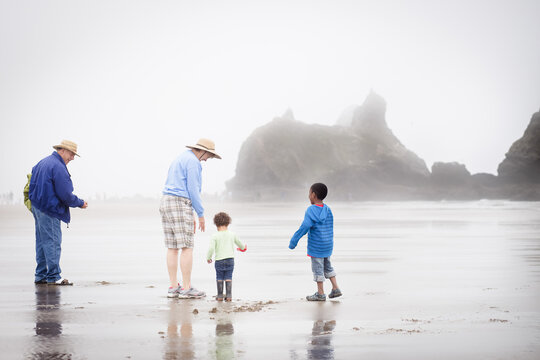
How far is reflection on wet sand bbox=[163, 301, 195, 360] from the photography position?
5.69 meters

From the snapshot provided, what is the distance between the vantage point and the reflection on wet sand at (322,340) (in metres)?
5.67

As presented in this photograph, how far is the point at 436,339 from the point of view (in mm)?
6258

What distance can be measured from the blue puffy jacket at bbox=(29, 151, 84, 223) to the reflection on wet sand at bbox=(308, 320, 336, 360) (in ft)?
16.0

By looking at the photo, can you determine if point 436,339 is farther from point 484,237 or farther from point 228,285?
point 484,237

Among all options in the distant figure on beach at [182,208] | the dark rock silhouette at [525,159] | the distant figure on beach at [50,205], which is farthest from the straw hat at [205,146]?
the dark rock silhouette at [525,159]

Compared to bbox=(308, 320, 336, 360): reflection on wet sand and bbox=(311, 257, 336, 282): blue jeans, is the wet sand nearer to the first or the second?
bbox=(308, 320, 336, 360): reflection on wet sand

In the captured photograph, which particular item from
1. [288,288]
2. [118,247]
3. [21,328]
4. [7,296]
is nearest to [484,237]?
[118,247]

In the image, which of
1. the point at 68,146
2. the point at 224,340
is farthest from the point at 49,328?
the point at 68,146

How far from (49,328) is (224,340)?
188 cm

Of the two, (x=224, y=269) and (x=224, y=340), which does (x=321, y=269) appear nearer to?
(x=224, y=269)

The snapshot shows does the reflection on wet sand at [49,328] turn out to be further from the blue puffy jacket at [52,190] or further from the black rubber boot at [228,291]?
the black rubber boot at [228,291]

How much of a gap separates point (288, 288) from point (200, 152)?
2.35 m

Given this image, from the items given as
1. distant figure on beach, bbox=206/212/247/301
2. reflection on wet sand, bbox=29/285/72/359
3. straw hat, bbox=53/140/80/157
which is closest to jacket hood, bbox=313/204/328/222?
distant figure on beach, bbox=206/212/247/301

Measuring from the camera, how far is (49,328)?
6863mm
